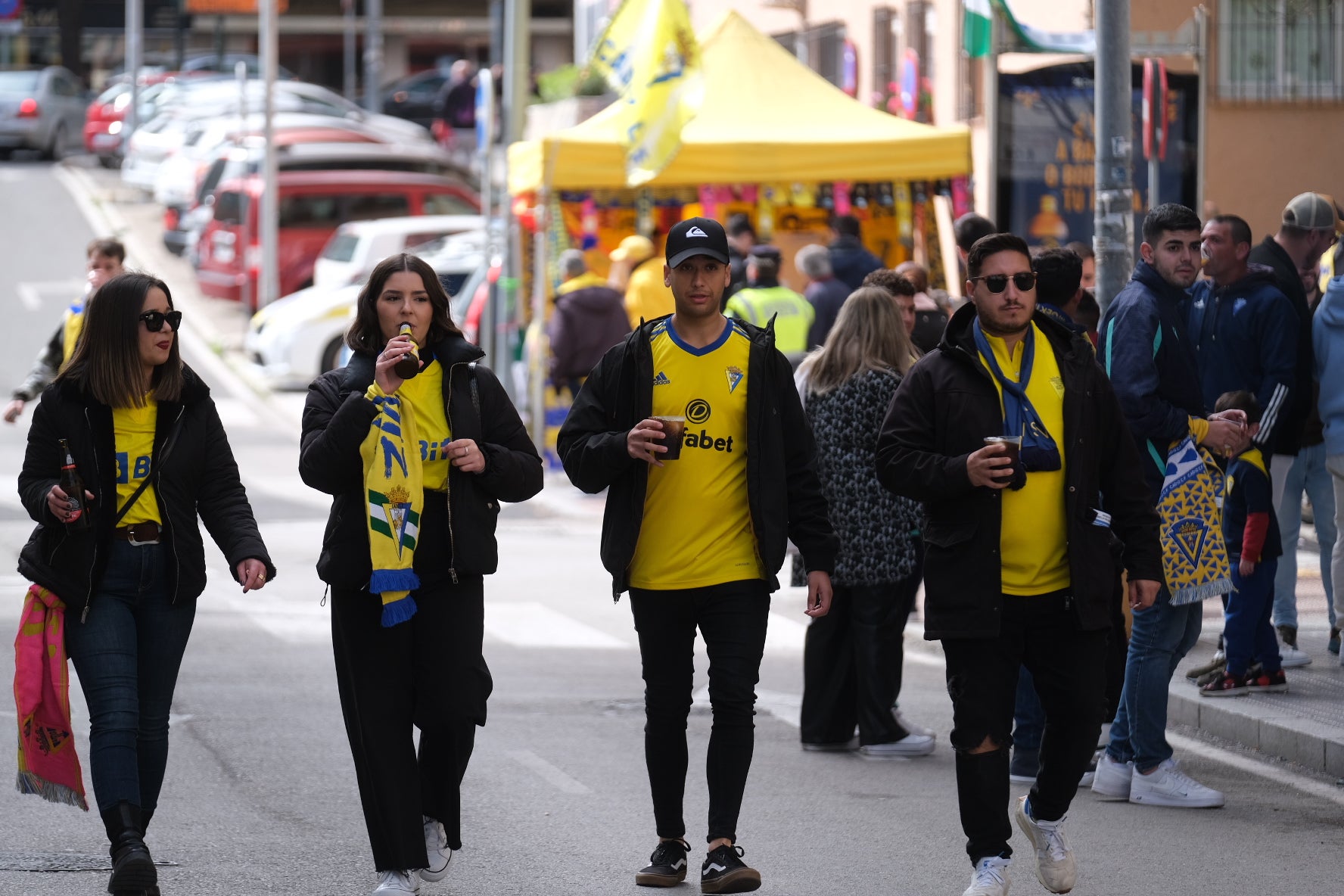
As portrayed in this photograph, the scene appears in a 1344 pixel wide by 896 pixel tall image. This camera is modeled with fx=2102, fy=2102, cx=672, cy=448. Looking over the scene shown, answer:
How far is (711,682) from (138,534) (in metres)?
1.69

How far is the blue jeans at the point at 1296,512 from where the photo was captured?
389 inches

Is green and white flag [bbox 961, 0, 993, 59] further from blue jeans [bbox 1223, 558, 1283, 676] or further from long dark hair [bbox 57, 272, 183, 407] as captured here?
long dark hair [bbox 57, 272, 183, 407]

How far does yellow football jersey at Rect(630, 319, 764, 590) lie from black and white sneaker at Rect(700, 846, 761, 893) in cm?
77

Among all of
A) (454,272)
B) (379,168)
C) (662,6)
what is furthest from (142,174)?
(662,6)

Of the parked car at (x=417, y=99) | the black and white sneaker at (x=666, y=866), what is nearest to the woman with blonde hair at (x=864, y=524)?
the black and white sneaker at (x=666, y=866)

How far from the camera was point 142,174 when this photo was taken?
126ft

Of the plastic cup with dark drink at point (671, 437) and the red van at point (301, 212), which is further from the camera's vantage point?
the red van at point (301, 212)

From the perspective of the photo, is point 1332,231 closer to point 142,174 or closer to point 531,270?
point 531,270

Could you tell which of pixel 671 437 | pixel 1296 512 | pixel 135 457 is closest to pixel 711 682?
pixel 671 437

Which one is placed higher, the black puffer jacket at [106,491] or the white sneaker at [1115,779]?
the black puffer jacket at [106,491]

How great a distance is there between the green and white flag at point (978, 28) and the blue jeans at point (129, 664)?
8587 mm

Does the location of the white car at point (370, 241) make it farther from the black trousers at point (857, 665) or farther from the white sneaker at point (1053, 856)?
the white sneaker at point (1053, 856)

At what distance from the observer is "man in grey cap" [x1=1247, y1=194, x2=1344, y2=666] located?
9.04 m

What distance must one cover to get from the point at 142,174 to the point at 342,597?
34.2m
